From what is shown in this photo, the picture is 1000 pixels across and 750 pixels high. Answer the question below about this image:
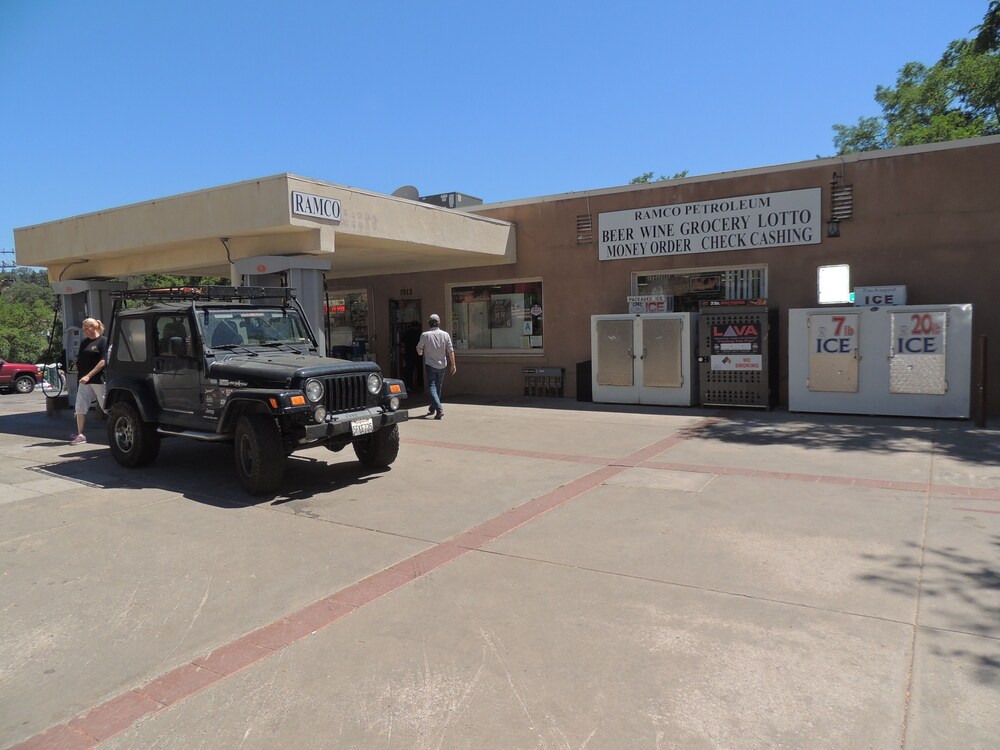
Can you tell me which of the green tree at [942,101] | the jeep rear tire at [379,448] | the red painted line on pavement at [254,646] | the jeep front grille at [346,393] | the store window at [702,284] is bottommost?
the red painted line on pavement at [254,646]

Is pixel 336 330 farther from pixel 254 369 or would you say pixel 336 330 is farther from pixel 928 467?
pixel 928 467

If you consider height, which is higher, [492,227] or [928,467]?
[492,227]

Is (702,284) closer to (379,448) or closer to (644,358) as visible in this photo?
(644,358)

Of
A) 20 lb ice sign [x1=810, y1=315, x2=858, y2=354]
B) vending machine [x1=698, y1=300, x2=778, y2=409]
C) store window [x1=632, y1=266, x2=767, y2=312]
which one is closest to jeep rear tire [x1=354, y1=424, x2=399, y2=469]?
vending machine [x1=698, y1=300, x2=778, y2=409]

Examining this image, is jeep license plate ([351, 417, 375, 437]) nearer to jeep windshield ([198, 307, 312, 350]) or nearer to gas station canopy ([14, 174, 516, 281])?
jeep windshield ([198, 307, 312, 350])

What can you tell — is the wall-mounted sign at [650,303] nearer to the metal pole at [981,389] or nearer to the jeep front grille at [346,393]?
the metal pole at [981,389]

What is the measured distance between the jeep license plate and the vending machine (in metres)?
7.16

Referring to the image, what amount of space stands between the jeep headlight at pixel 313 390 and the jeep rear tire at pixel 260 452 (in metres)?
0.49

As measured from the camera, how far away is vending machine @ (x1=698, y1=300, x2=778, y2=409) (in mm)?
11930

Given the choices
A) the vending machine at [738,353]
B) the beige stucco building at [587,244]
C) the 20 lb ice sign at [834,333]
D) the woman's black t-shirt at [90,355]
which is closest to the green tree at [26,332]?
the beige stucco building at [587,244]

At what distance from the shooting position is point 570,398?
14.8 m

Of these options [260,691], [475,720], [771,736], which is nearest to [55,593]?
[260,691]

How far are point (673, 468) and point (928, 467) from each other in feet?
9.00

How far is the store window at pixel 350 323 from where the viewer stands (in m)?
17.7
